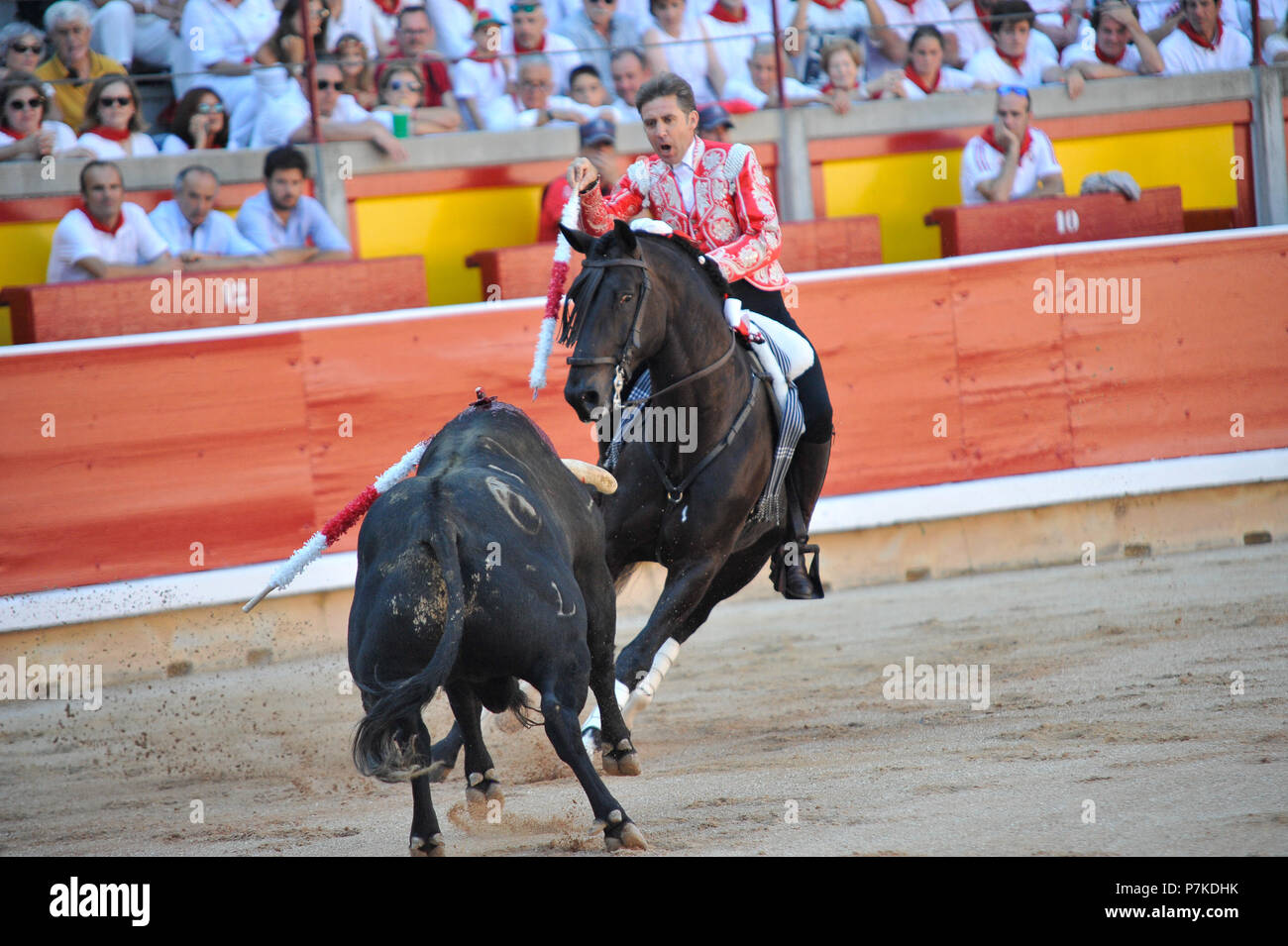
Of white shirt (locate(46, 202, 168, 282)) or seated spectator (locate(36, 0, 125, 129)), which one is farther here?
seated spectator (locate(36, 0, 125, 129))

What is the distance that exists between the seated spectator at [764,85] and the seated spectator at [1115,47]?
2.01 m

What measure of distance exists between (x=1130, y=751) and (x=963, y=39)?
665 centimetres

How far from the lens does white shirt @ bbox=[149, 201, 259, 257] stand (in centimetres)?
763

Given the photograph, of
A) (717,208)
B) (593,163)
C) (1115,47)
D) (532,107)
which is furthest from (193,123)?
(1115,47)

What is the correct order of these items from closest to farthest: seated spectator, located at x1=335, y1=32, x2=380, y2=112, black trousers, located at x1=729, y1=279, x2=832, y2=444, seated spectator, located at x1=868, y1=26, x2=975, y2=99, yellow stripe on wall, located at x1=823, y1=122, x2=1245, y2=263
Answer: black trousers, located at x1=729, y1=279, x2=832, y2=444 < seated spectator, located at x1=335, y1=32, x2=380, y2=112 < yellow stripe on wall, located at x1=823, y1=122, x2=1245, y2=263 < seated spectator, located at x1=868, y1=26, x2=975, y2=99

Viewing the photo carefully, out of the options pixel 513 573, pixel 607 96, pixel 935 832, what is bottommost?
pixel 935 832

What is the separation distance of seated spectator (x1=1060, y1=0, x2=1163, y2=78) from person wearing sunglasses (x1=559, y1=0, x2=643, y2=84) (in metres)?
3.07

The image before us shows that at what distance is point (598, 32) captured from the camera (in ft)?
29.1

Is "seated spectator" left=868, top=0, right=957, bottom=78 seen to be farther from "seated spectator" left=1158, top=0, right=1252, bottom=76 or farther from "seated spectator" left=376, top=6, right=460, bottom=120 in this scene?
"seated spectator" left=376, top=6, right=460, bottom=120

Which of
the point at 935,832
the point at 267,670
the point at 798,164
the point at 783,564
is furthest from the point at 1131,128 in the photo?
the point at 935,832

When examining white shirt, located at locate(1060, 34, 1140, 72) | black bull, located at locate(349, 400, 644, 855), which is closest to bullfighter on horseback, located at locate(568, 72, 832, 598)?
black bull, located at locate(349, 400, 644, 855)

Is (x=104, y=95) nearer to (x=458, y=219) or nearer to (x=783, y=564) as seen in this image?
(x=458, y=219)

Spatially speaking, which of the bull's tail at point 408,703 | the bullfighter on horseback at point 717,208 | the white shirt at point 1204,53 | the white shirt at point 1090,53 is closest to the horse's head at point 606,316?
the bullfighter on horseback at point 717,208

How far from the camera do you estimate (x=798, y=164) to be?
9148 millimetres
